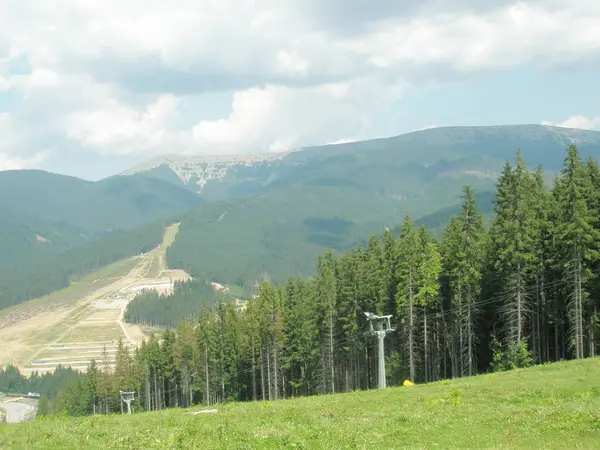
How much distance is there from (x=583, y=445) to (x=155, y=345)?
325ft

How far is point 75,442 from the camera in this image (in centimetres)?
1936

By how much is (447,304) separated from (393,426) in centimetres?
4143

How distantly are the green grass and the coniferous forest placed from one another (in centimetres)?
1901

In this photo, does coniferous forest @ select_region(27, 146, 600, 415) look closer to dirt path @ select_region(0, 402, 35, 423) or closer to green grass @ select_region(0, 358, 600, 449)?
green grass @ select_region(0, 358, 600, 449)

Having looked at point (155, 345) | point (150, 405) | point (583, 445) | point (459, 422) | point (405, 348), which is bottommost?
point (150, 405)

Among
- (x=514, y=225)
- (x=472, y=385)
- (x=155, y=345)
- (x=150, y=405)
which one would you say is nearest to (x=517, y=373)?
(x=472, y=385)

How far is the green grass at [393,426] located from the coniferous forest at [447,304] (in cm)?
1901

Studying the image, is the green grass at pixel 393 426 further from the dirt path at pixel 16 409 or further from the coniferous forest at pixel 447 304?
the dirt path at pixel 16 409

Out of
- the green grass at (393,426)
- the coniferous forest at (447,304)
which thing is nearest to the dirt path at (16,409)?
the coniferous forest at (447,304)

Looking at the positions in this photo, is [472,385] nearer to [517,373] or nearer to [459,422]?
[517,373]

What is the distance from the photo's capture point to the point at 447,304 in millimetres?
63094

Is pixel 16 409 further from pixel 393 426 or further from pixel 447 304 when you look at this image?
pixel 393 426

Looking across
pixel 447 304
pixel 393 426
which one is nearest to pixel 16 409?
pixel 447 304

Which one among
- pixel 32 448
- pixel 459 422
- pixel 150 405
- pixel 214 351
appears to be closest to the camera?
pixel 32 448
